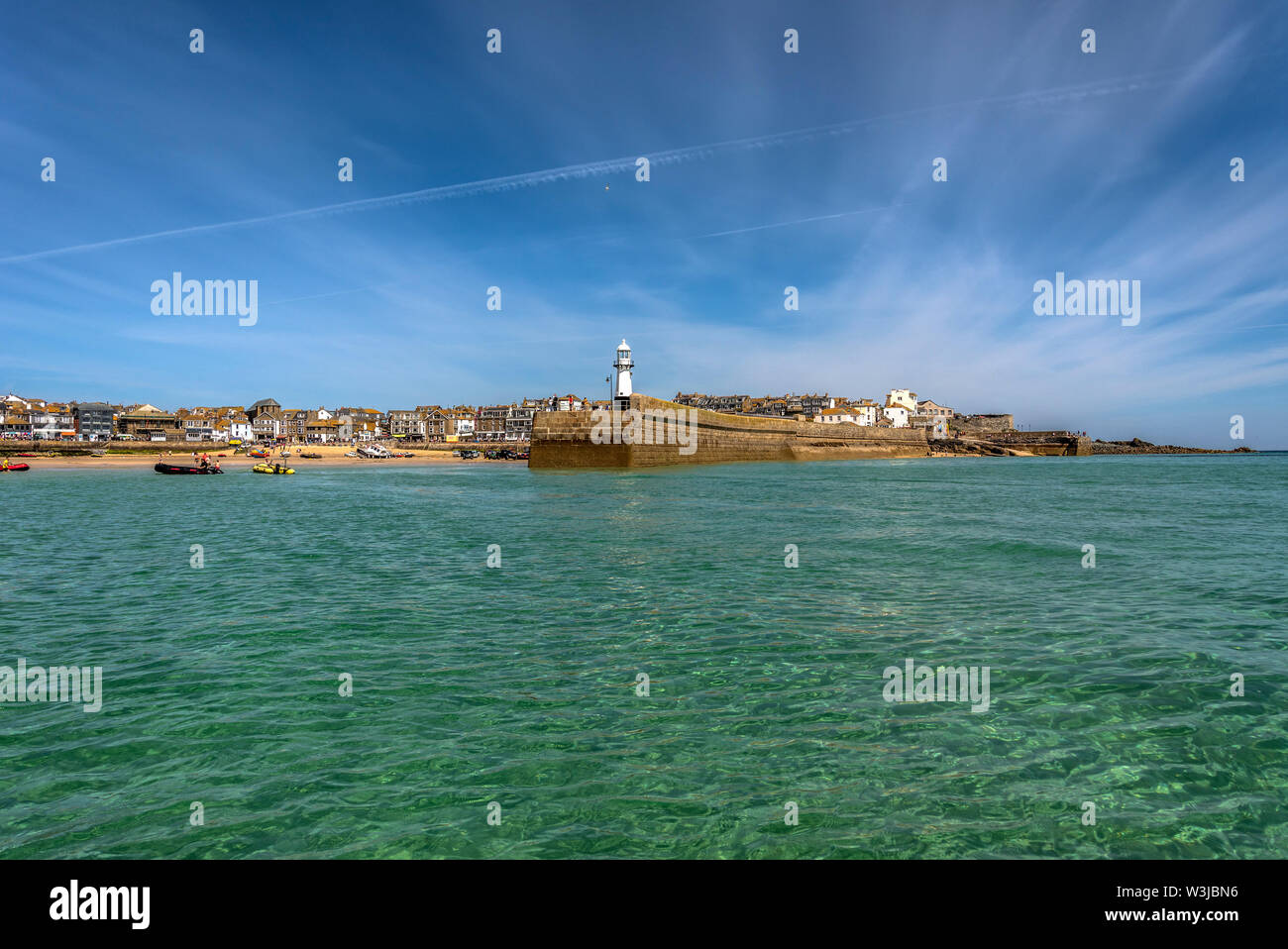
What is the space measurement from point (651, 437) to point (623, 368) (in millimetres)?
8349

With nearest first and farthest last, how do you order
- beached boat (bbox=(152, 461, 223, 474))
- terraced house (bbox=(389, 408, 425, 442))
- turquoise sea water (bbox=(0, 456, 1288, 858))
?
1. turquoise sea water (bbox=(0, 456, 1288, 858))
2. beached boat (bbox=(152, 461, 223, 474))
3. terraced house (bbox=(389, 408, 425, 442))

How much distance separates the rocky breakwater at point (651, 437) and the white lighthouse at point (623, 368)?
3951mm

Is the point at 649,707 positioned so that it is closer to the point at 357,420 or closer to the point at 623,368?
the point at 623,368

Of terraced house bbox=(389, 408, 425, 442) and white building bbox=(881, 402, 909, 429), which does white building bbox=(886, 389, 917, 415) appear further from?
terraced house bbox=(389, 408, 425, 442)

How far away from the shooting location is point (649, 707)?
6320mm

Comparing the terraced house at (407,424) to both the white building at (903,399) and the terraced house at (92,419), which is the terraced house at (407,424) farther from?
the white building at (903,399)

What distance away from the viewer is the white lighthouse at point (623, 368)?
5809 centimetres

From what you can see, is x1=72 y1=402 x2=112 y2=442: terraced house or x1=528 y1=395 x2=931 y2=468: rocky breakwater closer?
x1=528 y1=395 x2=931 y2=468: rocky breakwater

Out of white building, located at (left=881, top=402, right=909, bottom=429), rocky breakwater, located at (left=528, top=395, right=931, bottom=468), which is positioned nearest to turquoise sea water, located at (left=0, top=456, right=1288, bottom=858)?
rocky breakwater, located at (left=528, top=395, right=931, bottom=468)

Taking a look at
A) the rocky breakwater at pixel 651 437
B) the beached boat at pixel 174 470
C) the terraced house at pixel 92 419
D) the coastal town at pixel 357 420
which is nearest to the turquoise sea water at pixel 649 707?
the rocky breakwater at pixel 651 437

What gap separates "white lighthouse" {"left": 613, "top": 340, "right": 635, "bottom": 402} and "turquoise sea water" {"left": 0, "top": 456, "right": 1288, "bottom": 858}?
144 feet

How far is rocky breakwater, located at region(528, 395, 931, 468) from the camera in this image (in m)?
53.0
